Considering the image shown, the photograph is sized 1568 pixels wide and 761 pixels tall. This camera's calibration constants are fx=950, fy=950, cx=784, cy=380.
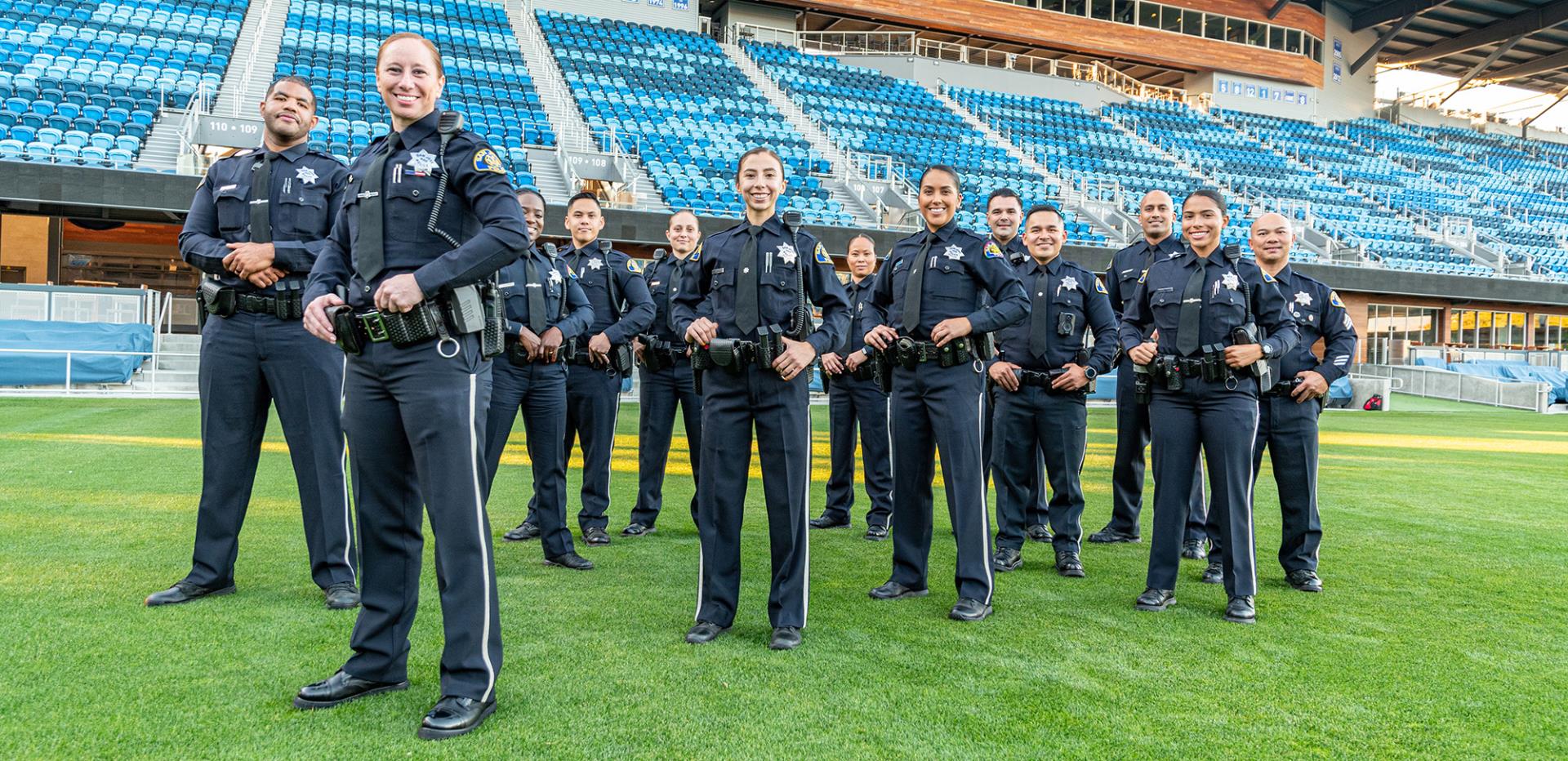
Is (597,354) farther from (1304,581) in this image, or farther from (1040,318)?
(1304,581)

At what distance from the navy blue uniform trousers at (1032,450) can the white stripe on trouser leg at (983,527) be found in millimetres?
1074

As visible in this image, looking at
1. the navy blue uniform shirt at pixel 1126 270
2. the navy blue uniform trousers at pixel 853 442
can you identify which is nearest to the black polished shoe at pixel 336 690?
the navy blue uniform trousers at pixel 853 442

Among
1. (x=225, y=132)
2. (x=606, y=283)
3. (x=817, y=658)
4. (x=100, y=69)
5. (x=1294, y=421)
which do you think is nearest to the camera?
(x=817, y=658)

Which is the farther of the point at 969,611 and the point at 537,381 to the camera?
the point at 537,381

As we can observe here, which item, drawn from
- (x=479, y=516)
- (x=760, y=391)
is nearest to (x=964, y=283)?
(x=760, y=391)

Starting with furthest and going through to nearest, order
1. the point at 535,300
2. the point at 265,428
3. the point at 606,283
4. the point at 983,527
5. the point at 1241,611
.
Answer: the point at 606,283 < the point at 535,300 < the point at 983,527 < the point at 1241,611 < the point at 265,428

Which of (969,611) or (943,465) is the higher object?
(943,465)

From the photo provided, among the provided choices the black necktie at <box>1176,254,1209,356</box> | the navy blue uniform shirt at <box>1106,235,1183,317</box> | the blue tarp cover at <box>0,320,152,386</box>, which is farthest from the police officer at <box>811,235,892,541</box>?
the blue tarp cover at <box>0,320,152,386</box>

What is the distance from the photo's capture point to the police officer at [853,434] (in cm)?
621

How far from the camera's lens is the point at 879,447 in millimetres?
6598

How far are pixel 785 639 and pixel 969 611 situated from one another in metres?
0.86

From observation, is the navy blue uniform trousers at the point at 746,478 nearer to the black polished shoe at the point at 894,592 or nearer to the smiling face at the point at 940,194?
the black polished shoe at the point at 894,592

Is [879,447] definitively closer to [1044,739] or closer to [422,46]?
[1044,739]

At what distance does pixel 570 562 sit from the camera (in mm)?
4660
